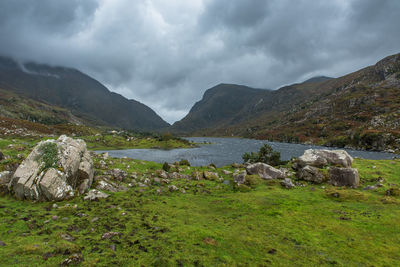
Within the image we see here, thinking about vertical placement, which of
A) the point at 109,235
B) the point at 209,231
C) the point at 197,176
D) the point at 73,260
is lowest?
the point at 197,176

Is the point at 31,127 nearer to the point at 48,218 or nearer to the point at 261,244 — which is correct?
the point at 48,218

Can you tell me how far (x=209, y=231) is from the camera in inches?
396

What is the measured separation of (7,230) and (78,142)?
41.8 feet

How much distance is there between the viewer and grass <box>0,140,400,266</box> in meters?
7.61

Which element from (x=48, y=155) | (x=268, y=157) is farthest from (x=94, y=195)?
(x=268, y=157)

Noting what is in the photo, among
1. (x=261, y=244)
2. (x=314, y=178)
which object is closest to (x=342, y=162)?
(x=314, y=178)

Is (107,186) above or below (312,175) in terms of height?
above

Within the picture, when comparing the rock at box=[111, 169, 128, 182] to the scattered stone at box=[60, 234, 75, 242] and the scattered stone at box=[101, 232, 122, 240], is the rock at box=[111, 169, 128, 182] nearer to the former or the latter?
the scattered stone at box=[60, 234, 75, 242]

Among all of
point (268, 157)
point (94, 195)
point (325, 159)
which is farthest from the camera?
point (268, 157)

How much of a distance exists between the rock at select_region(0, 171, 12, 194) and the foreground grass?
1037 mm

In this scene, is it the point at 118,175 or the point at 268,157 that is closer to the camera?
the point at 118,175

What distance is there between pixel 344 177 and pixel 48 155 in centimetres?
3087

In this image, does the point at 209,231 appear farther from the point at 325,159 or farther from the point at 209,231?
the point at 325,159

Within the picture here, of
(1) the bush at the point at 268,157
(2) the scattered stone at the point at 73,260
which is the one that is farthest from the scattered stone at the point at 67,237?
(1) the bush at the point at 268,157
